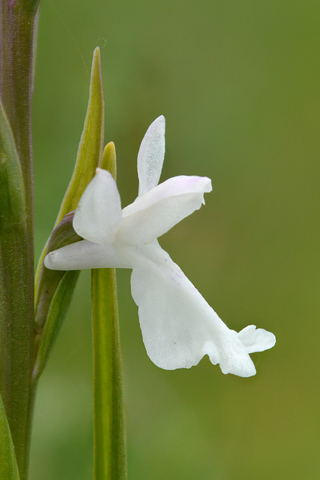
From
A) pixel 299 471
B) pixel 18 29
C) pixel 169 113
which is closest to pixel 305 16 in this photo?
pixel 169 113

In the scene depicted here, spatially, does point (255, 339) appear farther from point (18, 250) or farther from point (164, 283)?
point (18, 250)

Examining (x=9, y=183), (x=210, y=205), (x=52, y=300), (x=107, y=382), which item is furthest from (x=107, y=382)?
(x=210, y=205)

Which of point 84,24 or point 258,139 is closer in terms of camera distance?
point 84,24

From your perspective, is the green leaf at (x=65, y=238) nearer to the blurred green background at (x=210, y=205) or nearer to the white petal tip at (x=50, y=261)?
the white petal tip at (x=50, y=261)

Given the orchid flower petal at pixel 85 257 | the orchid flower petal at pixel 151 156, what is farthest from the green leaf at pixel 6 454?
the orchid flower petal at pixel 151 156

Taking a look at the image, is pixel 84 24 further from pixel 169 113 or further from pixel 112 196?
pixel 112 196
